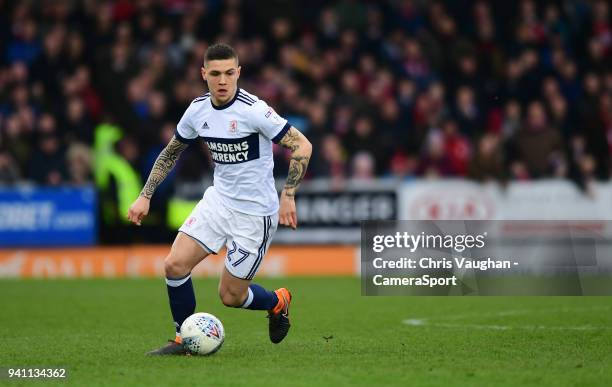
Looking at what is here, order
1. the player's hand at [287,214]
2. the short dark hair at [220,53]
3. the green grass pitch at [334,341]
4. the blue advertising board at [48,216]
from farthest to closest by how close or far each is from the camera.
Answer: the blue advertising board at [48,216]
the short dark hair at [220,53]
the player's hand at [287,214]
the green grass pitch at [334,341]

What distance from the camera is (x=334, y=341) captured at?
380 inches

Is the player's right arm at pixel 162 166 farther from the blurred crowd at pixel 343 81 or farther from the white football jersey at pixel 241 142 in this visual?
the blurred crowd at pixel 343 81

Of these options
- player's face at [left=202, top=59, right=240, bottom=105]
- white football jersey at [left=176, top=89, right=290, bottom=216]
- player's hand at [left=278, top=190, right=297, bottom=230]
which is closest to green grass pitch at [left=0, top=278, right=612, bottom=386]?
player's hand at [left=278, top=190, right=297, bottom=230]

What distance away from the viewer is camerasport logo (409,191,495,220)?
17.7 metres

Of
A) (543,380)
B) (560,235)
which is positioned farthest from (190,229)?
(560,235)

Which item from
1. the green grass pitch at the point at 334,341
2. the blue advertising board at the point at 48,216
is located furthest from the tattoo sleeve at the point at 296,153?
the blue advertising board at the point at 48,216

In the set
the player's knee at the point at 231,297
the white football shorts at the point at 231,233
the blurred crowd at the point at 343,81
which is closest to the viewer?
the white football shorts at the point at 231,233

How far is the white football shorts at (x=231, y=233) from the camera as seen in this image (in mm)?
8812

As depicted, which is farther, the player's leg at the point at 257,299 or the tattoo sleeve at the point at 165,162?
the tattoo sleeve at the point at 165,162

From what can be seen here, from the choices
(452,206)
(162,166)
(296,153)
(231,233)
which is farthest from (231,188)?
(452,206)

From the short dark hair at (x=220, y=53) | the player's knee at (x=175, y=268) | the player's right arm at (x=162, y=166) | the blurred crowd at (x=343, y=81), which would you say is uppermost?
the blurred crowd at (x=343, y=81)

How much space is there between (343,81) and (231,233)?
1136 centimetres

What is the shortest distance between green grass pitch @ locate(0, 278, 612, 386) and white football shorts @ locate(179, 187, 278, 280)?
2.19 ft

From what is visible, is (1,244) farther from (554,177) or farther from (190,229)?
(190,229)
